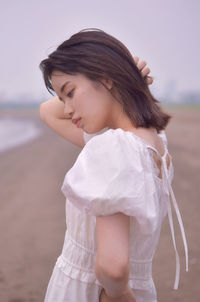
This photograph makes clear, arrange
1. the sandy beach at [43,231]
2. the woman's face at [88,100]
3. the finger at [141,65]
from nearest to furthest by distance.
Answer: the woman's face at [88,100] < the finger at [141,65] < the sandy beach at [43,231]

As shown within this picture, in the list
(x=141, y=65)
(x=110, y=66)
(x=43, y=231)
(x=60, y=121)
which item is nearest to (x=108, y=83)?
(x=110, y=66)

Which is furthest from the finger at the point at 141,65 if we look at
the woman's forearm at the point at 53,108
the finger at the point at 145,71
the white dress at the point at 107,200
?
the woman's forearm at the point at 53,108

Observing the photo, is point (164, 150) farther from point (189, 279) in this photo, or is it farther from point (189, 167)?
point (189, 167)

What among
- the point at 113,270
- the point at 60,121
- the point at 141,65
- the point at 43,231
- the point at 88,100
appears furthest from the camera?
the point at 43,231

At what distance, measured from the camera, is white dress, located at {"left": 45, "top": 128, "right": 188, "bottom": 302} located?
899mm

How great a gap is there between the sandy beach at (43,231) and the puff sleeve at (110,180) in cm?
198

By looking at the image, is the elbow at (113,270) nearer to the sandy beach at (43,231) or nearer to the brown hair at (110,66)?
the brown hair at (110,66)

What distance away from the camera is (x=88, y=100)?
1109 millimetres

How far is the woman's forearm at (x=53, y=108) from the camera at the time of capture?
1615mm

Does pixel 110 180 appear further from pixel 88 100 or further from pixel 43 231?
pixel 43 231

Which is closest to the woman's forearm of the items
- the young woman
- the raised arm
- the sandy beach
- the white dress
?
the raised arm

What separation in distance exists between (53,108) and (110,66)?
1.85 feet

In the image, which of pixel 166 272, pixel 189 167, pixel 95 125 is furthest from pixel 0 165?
pixel 95 125

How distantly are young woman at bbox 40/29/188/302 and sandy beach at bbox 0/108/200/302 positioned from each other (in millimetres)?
1688
